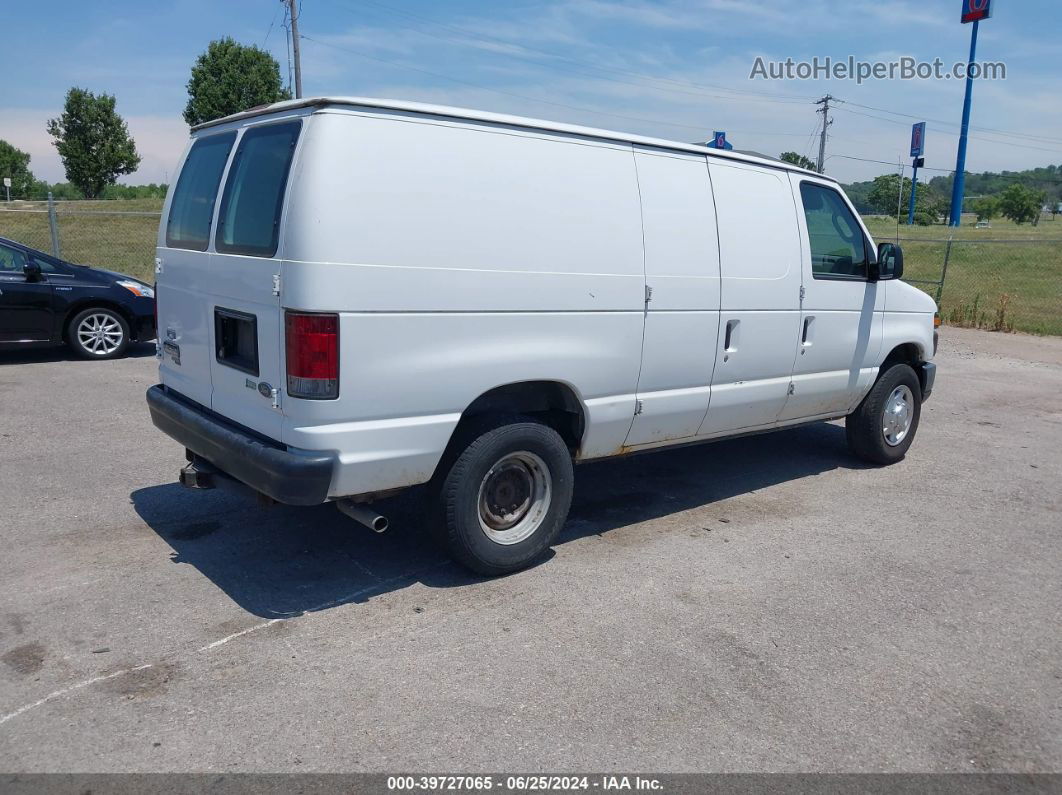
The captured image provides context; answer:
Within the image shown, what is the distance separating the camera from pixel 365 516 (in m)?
4.18

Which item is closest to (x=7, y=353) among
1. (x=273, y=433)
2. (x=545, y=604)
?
(x=273, y=433)

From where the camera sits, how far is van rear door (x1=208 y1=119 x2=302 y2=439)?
13.0 feet

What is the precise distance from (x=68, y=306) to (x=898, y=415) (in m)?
9.12

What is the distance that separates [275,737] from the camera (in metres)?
3.17

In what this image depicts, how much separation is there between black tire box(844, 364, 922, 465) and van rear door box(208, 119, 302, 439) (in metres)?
4.82

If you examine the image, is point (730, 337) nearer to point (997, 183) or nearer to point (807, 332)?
point (807, 332)

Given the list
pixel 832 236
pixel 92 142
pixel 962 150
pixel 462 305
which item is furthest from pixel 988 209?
pixel 462 305

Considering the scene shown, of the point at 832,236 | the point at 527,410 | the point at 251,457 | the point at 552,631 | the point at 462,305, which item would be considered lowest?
the point at 552,631

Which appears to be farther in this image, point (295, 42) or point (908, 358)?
point (295, 42)

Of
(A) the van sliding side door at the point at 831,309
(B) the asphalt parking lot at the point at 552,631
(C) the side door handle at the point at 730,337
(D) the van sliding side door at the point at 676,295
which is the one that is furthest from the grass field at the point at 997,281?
(D) the van sliding side door at the point at 676,295

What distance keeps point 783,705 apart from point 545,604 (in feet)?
4.25

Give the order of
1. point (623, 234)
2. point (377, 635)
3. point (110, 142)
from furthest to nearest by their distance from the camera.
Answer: point (110, 142), point (623, 234), point (377, 635)

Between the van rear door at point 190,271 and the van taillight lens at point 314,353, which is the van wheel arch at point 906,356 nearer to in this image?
the van taillight lens at point 314,353

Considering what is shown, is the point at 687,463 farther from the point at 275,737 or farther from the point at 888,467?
the point at 275,737
